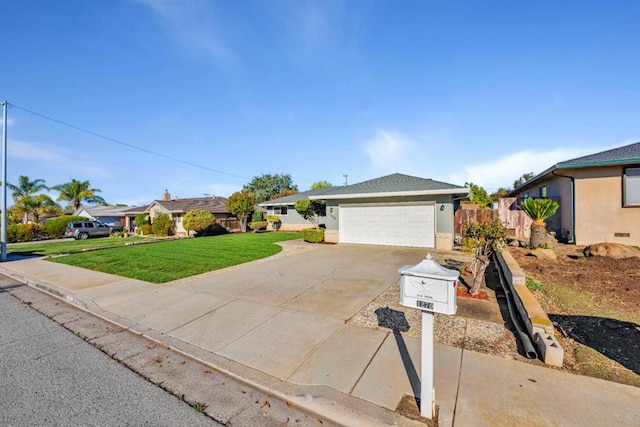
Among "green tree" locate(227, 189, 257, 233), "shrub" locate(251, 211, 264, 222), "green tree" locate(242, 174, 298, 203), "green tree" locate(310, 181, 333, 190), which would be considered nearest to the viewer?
"green tree" locate(227, 189, 257, 233)

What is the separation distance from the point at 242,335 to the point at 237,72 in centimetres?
1319

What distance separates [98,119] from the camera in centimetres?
1719

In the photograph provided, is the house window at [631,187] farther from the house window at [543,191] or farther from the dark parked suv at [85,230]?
the dark parked suv at [85,230]

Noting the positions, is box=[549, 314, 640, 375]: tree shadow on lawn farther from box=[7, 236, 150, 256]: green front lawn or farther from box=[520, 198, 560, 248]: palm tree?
box=[7, 236, 150, 256]: green front lawn

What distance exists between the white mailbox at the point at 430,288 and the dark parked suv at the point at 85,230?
101 feet

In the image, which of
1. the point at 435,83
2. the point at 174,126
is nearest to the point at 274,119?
the point at 174,126

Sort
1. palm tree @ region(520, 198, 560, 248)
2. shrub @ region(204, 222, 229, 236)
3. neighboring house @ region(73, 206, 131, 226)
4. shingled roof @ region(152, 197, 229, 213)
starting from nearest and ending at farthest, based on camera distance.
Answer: palm tree @ region(520, 198, 560, 248)
shrub @ region(204, 222, 229, 236)
shingled roof @ region(152, 197, 229, 213)
neighboring house @ region(73, 206, 131, 226)

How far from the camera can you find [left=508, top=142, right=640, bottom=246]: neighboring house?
1044 cm

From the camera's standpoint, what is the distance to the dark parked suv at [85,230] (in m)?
24.4

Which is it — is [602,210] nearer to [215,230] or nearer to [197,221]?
[197,221]

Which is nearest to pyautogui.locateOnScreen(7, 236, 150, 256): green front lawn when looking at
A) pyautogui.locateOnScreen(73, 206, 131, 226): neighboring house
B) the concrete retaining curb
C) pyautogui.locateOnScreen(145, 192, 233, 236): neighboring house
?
pyautogui.locateOnScreen(145, 192, 233, 236): neighboring house

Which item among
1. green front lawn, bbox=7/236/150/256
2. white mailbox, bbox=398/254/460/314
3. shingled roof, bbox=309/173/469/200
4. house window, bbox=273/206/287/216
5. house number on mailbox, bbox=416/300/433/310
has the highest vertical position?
shingled roof, bbox=309/173/469/200

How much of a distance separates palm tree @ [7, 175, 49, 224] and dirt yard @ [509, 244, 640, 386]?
46.4 metres

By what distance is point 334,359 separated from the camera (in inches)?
139
